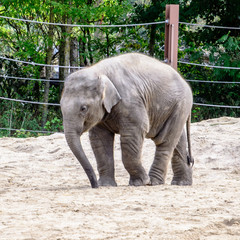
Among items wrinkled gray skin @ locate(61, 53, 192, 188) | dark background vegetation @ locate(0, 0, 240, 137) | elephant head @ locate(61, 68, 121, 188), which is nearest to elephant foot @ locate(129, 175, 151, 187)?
wrinkled gray skin @ locate(61, 53, 192, 188)

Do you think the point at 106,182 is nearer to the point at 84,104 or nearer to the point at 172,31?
the point at 84,104

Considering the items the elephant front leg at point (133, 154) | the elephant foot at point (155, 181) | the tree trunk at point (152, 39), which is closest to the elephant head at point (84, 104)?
the elephant front leg at point (133, 154)

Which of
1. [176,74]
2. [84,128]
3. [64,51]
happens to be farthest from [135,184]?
[64,51]

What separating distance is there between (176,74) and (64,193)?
2.15 meters

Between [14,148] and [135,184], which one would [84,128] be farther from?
[14,148]

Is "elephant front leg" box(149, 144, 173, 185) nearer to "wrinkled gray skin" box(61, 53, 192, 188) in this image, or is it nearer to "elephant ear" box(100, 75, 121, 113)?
"wrinkled gray skin" box(61, 53, 192, 188)

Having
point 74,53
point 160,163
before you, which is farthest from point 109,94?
point 74,53

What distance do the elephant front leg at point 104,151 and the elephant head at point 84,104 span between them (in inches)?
14.5

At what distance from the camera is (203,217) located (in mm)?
4277

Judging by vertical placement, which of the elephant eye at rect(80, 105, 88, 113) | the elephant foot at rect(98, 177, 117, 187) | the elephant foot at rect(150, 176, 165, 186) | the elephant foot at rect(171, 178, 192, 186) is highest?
the elephant eye at rect(80, 105, 88, 113)

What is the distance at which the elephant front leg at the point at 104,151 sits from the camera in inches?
248

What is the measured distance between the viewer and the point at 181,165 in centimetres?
707

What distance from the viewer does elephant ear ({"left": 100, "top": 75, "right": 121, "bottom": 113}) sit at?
19.2 feet

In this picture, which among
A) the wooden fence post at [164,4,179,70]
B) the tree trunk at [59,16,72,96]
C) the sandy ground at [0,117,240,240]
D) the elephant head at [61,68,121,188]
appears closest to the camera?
the sandy ground at [0,117,240,240]
